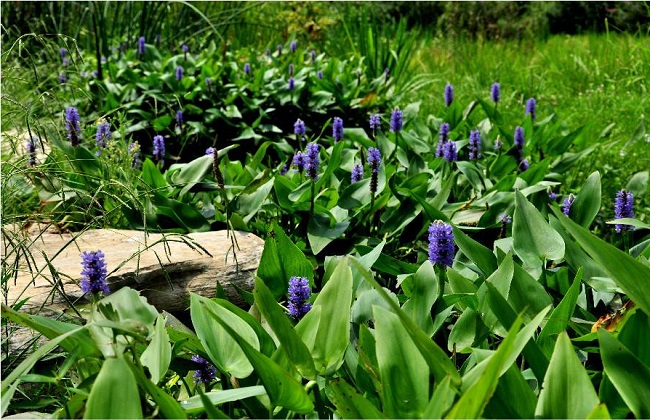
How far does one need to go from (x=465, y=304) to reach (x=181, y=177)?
142cm

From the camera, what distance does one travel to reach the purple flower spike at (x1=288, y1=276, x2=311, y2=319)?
1777 millimetres

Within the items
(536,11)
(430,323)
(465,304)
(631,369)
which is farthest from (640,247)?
(536,11)

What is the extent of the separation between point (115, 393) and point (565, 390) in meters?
0.75

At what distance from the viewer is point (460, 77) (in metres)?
6.59

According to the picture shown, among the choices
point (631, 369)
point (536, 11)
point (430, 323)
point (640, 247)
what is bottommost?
point (536, 11)

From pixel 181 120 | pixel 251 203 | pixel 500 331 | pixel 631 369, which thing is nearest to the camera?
pixel 631 369

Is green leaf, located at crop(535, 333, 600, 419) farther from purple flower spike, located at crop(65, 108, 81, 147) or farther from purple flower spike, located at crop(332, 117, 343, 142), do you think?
purple flower spike, located at crop(65, 108, 81, 147)

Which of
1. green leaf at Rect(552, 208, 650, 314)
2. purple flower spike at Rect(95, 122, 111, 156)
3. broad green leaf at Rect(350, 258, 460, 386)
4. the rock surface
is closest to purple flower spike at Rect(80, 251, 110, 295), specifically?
broad green leaf at Rect(350, 258, 460, 386)

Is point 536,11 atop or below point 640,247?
below

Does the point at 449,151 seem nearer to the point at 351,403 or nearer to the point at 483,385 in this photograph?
the point at 351,403

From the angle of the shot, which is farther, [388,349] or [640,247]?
[640,247]

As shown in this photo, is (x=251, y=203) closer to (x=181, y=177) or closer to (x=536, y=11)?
(x=181, y=177)

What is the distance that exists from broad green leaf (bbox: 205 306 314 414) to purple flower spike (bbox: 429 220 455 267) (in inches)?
24.8

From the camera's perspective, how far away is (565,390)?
4.31 feet
